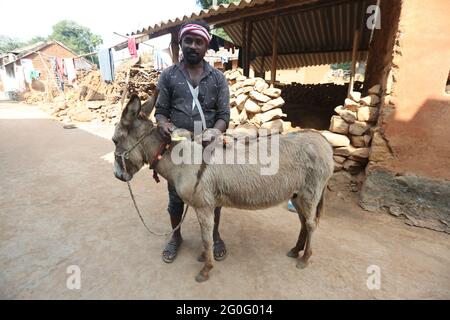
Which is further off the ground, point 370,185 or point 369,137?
point 369,137

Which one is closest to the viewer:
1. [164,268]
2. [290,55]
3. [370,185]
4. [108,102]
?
[164,268]

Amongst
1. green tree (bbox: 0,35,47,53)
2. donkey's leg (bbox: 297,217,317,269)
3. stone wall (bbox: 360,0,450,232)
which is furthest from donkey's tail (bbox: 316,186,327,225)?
green tree (bbox: 0,35,47,53)

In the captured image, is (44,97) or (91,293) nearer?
(91,293)

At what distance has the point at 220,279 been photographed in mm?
2484

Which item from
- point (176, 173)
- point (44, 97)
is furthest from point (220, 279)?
point (44, 97)

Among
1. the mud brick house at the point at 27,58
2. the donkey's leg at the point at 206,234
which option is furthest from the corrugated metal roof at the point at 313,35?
the mud brick house at the point at 27,58

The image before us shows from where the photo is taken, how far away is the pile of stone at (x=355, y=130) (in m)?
4.08

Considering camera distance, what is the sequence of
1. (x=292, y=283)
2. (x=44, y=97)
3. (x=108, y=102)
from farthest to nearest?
(x=44, y=97)
(x=108, y=102)
(x=292, y=283)

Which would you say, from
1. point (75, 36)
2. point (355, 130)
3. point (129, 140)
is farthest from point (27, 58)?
point (355, 130)

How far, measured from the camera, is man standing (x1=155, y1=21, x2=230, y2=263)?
2.16 meters

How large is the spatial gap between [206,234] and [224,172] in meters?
0.64

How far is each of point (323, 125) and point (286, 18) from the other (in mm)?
3086

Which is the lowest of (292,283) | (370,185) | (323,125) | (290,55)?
(292,283)

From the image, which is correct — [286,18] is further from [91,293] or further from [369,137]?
[91,293]
